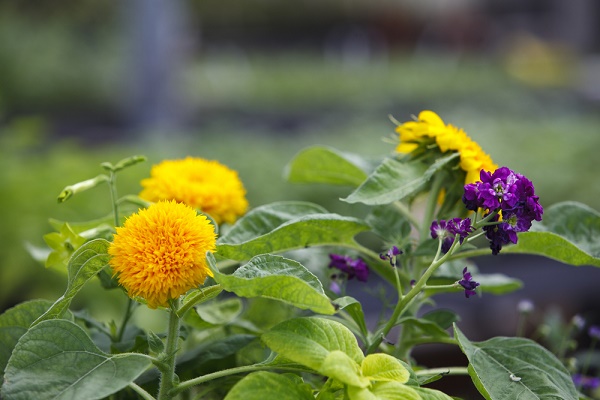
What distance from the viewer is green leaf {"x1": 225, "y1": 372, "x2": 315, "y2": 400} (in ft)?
1.94

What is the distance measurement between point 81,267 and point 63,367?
0.08 meters

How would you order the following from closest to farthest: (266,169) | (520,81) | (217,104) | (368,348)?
(368,348)
(266,169)
(217,104)
(520,81)

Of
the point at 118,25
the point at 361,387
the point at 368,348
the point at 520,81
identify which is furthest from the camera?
the point at 520,81

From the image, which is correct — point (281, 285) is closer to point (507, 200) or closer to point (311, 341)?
point (311, 341)

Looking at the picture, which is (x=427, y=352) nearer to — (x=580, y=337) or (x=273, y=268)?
(x=580, y=337)

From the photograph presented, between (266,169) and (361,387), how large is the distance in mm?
3005

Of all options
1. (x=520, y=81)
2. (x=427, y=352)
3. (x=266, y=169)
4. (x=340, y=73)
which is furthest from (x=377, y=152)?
(x=520, y=81)

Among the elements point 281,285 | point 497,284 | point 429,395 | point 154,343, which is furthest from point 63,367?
point 497,284

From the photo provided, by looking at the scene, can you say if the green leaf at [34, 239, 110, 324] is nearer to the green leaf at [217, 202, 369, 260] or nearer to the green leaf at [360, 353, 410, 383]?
the green leaf at [217, 202, 369, 260]

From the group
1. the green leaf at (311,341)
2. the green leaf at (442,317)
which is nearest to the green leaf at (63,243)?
the green leaf at (311,341)

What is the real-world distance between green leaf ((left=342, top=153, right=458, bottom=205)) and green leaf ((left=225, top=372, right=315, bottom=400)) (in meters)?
0.19

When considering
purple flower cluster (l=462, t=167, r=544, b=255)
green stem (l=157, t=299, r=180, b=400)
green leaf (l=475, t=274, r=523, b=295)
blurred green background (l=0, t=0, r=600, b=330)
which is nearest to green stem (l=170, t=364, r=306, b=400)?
green stem (l=157, t=299, r=180, b=400)

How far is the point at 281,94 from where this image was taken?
8.02 meters

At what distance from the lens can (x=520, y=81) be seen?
30.9ft
